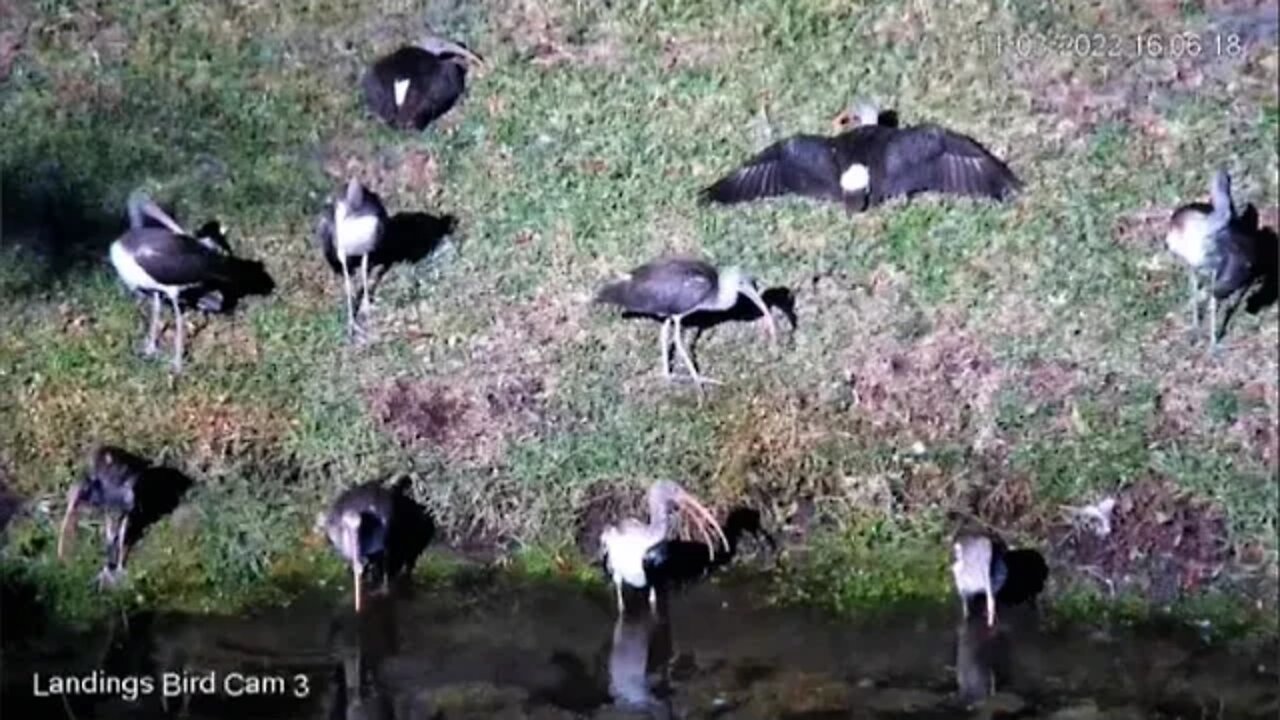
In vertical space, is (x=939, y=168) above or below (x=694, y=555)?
above

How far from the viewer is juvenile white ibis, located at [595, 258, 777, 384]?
37.0ft

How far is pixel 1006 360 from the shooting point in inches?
447

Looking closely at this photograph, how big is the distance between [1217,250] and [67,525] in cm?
574

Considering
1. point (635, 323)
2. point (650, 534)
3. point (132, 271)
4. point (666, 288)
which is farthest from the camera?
point (635, 323)

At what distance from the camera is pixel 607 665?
1004 cm

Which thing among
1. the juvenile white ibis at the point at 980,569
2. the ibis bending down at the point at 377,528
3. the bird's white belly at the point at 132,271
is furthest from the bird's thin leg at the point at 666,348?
the bird's white belly at the point at 132,271

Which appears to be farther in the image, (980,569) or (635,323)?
(635,323)

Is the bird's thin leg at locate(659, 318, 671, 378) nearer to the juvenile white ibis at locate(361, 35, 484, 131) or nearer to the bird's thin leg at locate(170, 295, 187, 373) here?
the juvenile white ibis at locate(361, 35, 484, 131)

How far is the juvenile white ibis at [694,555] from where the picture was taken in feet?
33.7

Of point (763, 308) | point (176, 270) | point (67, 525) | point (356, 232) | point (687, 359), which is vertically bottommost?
point (67, 525)

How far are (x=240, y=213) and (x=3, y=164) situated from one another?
59.9 inches

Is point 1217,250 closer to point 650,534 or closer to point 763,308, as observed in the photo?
point 763,308
